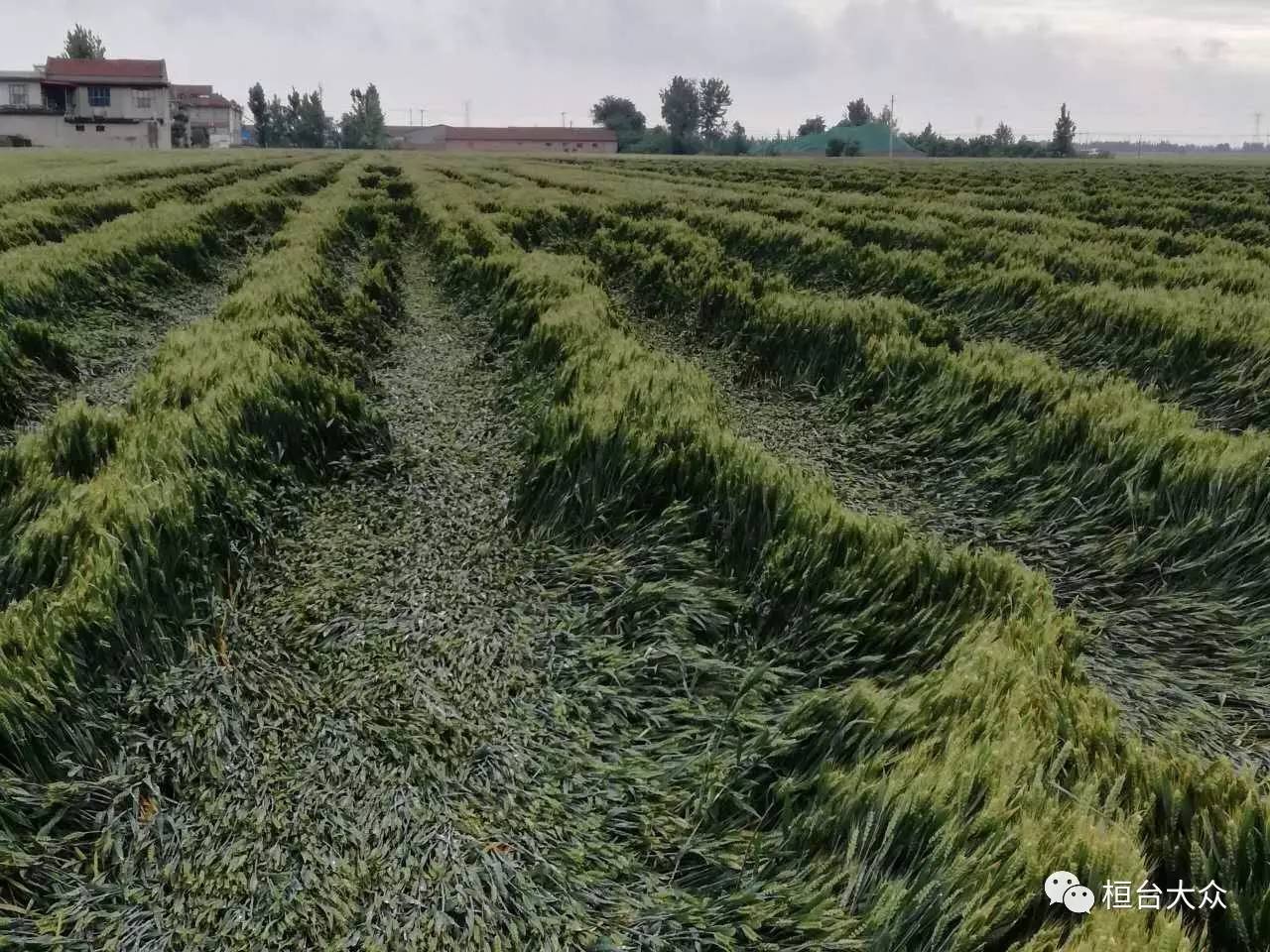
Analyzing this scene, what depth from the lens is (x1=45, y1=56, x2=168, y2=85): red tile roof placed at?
72750 mm

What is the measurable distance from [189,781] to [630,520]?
1719 millimetres

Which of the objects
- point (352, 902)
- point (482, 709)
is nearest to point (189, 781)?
point (352, 902)

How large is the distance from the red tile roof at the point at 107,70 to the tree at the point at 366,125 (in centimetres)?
2682

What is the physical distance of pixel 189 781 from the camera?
72.7 inches

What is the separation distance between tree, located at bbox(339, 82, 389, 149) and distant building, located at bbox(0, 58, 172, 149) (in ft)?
88.5

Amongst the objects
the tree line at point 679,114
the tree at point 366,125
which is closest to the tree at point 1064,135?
the tree line at point 679,114

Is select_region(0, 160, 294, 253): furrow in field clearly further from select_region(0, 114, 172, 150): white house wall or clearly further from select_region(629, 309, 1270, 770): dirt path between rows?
select_region(0, 114, 172, 150): white house wall

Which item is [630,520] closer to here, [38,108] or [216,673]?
[216,673]

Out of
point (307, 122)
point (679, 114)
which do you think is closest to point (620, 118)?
point (679, 114)

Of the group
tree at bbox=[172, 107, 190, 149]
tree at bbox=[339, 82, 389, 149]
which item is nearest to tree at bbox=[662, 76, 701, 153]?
tree at bbox=[339, 82, 389, 149]

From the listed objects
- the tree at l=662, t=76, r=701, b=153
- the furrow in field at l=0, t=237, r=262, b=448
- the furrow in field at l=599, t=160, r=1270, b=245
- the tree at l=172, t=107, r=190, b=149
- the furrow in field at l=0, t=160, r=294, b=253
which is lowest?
the furrow in field at l=0, t=237, r=262, b=448

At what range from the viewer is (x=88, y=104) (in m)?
73.1

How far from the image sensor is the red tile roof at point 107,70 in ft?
239

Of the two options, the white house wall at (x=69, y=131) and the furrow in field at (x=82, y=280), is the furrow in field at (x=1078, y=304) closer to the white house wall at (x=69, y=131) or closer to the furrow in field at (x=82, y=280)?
the furrow in field at (x=82, y=280)
